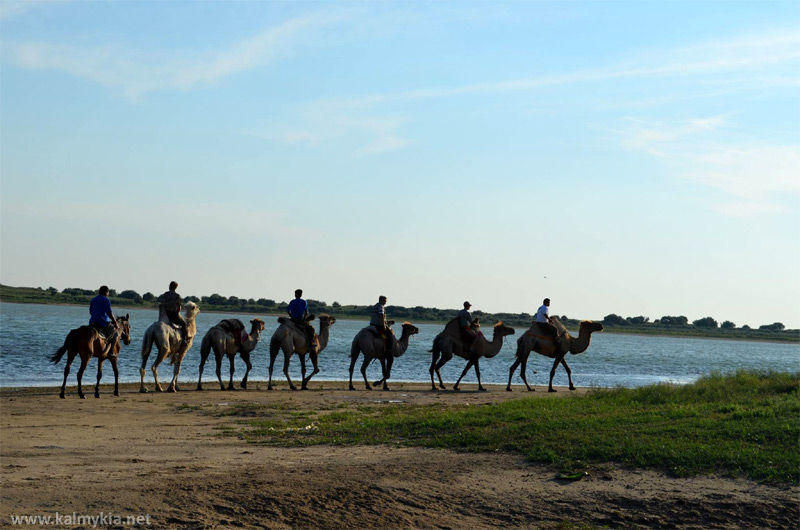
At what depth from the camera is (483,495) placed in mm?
10688

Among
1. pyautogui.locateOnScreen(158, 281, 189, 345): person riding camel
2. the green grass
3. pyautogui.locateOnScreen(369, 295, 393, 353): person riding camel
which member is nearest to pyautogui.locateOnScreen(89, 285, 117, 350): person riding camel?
pyautogui.locateOnScreen(158, 281, 189, 345): person riding camel

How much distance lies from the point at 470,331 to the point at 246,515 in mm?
16915

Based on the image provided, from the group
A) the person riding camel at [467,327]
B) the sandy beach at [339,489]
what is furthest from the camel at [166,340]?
the person riding camel at [467,327]

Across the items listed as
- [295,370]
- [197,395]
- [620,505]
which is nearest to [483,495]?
[620,505]

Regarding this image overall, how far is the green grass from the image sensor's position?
12.1 metres

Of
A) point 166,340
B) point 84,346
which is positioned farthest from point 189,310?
point 84,346

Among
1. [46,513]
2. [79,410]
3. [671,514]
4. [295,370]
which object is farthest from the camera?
[295,370]

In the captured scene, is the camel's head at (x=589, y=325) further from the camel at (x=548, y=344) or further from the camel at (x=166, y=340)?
the camel at (x=166, y=340)

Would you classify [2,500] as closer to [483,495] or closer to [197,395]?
[483,495]

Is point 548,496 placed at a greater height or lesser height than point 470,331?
lesser

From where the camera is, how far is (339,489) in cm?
1039

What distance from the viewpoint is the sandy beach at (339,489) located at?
9516 mm

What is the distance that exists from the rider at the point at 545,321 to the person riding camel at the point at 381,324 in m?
4.57

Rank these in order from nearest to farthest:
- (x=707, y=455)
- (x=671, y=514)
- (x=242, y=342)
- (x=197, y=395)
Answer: (x=671, y=514) → (x=707, y=455) → (x=197, y=395) → (x=242, y=342)
